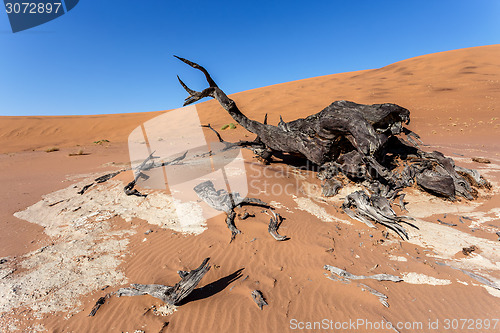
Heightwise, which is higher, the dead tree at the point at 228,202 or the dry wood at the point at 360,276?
the dead tree at the point at 228,202

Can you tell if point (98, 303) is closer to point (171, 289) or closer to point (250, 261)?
point (171, 289)

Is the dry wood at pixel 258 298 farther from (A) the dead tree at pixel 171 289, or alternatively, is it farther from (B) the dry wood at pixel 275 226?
(B) the dry wood at pixel 275 226

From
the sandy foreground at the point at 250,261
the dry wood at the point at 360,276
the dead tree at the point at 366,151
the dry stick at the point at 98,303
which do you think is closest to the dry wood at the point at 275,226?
the sandy foreground at the point at 250,261

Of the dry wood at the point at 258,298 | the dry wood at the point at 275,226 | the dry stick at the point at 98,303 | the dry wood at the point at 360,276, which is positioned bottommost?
the dry wood at the point at 360,276

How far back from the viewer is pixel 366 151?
5.41 metres

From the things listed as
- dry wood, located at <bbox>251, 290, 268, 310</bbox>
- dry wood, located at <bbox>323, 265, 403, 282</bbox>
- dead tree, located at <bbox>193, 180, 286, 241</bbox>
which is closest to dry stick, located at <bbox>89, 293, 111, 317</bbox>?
dry wood, located at <bbox>251, 290, 268, 310</bbox>

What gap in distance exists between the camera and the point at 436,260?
12.2ft

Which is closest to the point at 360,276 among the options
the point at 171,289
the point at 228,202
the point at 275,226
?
the point at 275,226

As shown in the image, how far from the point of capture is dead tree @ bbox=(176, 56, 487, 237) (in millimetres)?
5630

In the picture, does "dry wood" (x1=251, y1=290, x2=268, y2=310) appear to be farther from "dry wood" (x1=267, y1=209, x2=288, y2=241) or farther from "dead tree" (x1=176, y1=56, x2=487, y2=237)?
"dead tree" (x1=176, y1=56, x2=487, y2=237)

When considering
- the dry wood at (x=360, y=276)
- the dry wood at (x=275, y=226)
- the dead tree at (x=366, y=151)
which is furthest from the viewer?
the dead tree at (x=366, y=151)

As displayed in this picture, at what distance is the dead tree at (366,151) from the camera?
222 inches

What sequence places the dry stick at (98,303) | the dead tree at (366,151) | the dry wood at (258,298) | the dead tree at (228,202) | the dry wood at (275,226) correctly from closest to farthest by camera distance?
the dry stick at (98,303), the dry wood at (258,298), the dry wood at (275,226), the dead tree at (228,202), the dead tree at (366,151)

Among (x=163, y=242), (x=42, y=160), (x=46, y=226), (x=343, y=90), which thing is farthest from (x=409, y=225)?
(x=343, y=90)
